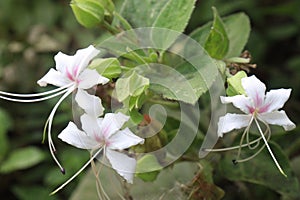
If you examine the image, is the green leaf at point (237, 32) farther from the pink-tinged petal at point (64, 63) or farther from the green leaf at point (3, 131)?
the green leaf at point (3, 131)

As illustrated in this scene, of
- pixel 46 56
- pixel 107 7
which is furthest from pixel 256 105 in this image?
pixel 46 56

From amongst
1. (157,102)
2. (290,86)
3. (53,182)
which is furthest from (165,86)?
(290,86)

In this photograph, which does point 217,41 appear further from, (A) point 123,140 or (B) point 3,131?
(B) point 3,131

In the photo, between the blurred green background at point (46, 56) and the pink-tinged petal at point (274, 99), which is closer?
the pink-tinged petal at point (274, 99)

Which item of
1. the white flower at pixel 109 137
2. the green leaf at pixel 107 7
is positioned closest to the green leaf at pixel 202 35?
the green leaf at pixel 107 7

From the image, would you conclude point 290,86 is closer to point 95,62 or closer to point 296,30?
point 296,30

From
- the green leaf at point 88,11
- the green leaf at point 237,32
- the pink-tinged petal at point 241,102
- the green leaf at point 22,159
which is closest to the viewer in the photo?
the pink-tinged petal at point 241,102
